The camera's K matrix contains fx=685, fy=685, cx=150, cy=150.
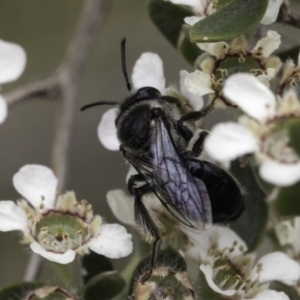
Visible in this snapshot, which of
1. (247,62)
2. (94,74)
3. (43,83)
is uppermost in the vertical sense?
(247,62)

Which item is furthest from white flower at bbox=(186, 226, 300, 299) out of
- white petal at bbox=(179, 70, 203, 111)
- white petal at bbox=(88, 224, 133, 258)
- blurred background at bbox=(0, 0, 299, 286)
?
blurred background at bbox=(0, 0, 299, 286)

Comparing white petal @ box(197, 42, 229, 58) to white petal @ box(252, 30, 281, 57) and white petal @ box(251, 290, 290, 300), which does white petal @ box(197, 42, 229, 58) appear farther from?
white petal @ box(251, 290, 290, 300)

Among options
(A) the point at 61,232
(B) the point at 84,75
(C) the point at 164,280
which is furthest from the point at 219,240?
(B) the point at 84,75

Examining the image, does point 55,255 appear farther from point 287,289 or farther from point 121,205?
point 287,289

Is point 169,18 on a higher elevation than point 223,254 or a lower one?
higher

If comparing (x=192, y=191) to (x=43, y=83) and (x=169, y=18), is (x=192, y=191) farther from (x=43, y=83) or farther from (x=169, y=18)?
(x=43, y=83)

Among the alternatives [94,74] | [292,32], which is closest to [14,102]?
[292,32]
